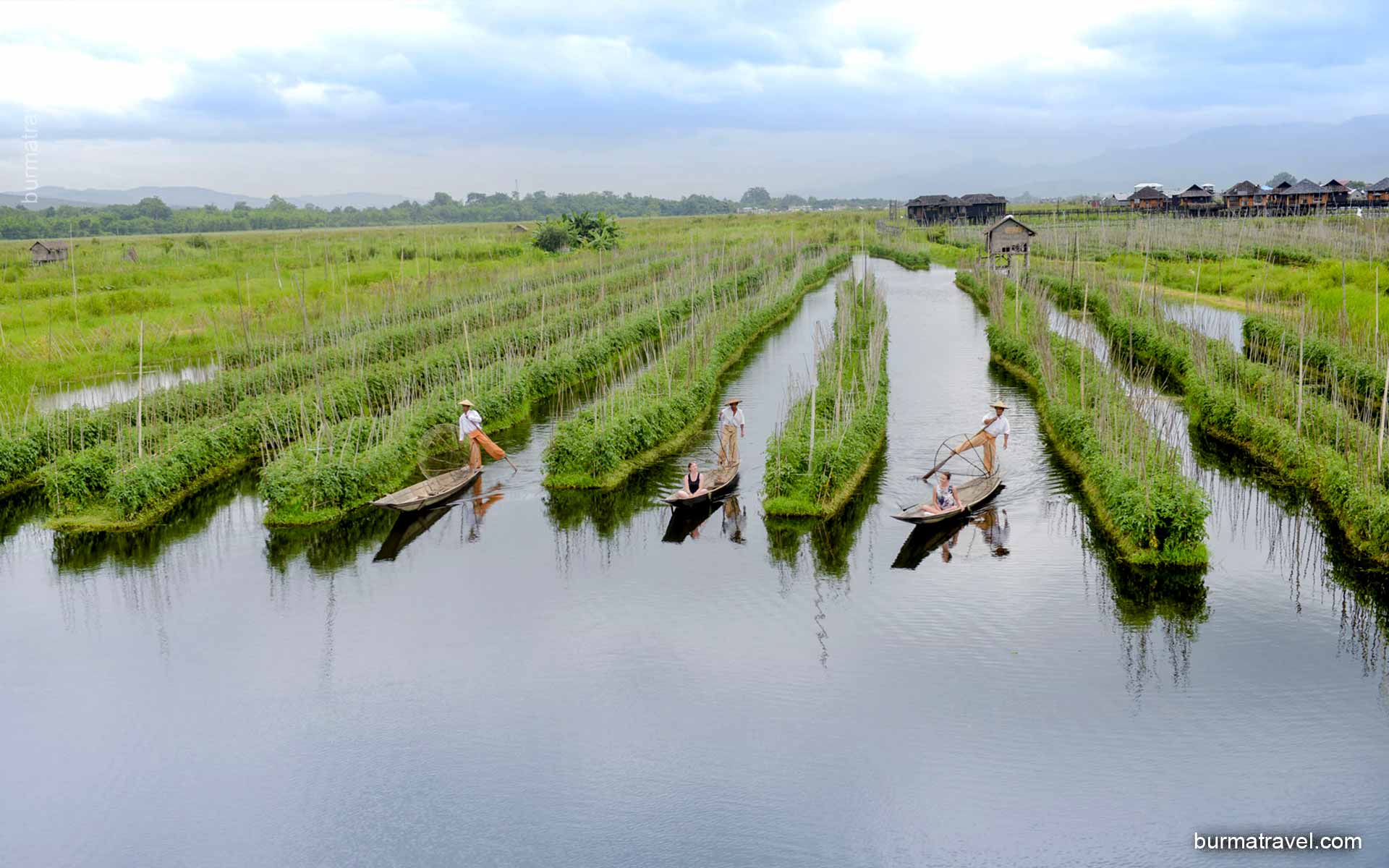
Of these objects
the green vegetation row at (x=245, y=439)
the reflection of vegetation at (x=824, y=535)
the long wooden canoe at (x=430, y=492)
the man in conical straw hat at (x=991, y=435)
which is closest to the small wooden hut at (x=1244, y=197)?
the green vegetation row at (x=245, y=439)

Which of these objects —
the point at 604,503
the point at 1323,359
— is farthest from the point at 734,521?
the point at 1323,359

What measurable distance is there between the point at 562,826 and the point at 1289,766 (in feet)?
26.2

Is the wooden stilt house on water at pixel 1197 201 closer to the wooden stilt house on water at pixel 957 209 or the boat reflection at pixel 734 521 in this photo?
the wooden stilt house on water at pixel 957 209

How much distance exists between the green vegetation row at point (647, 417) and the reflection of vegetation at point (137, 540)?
704 centimetres

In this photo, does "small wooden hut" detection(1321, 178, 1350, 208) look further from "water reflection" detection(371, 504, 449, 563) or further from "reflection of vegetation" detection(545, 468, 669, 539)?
"water reflection" detection(371, 504, 449, 563)

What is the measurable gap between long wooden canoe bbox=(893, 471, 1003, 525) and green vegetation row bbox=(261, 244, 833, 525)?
10.6 metres

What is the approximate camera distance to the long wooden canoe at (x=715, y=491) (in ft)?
65.0

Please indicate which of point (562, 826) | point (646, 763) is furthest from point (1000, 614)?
point (562, 826)

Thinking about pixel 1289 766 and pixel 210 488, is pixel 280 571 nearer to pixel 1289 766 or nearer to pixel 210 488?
pixel 210 488

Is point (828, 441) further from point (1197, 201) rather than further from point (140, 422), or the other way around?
point (1197, 201)

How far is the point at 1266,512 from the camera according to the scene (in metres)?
19.5

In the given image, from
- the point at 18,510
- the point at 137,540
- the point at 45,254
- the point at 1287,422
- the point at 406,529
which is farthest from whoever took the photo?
the point at 45,254

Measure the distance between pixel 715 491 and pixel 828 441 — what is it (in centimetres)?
248

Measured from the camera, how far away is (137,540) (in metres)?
19.8
